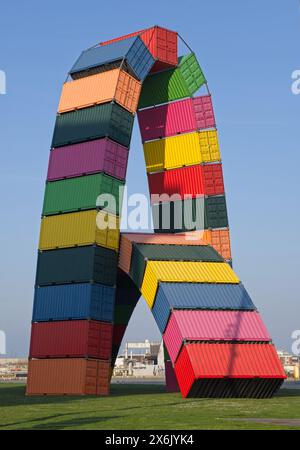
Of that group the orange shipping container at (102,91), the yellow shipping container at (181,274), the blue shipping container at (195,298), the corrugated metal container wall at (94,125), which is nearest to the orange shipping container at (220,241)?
the yellow shipping container at (181,274)

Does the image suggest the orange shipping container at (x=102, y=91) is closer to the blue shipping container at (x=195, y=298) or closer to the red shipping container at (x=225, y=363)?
the blue shipping container at (x=195, y=298)

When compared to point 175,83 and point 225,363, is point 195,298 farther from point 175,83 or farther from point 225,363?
point 175,83

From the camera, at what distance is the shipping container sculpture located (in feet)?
180

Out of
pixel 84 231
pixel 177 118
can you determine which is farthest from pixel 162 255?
pixel 177 118

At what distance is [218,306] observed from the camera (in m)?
57.0

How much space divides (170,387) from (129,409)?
29.9m

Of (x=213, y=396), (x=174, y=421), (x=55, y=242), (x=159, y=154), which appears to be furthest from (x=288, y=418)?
(x=159, y=154)

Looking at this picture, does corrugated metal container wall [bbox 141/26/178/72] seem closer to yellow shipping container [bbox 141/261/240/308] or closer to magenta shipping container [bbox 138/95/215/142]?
magenta shipping container [bbox 138/95/215/142]

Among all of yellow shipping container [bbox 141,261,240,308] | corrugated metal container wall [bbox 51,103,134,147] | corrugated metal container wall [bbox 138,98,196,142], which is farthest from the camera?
corrugated metal container wall [bbox 138,98,196,142]

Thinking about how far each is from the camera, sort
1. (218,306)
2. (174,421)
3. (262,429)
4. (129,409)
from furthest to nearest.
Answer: (218,306), (129,409), (174,421), (262,429)

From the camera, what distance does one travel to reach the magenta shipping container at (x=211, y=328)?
54.3m

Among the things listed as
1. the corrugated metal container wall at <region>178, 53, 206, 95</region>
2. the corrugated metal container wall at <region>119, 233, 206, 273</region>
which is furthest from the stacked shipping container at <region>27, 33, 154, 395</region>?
the corrugated metal container wall at <region>178, 53, 206, 95</region>

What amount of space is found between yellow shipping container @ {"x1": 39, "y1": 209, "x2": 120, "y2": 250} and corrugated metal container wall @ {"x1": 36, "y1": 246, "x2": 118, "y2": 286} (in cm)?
62

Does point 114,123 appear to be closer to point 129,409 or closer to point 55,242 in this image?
point 55,242
